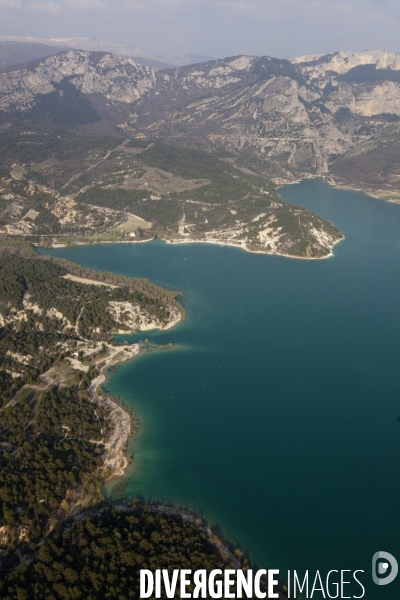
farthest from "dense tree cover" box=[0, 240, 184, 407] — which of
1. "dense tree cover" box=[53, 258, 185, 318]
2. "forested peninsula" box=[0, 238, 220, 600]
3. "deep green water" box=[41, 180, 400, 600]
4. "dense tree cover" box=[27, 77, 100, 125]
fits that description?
"dense tree cover" box=[27, 77, 100, 125]

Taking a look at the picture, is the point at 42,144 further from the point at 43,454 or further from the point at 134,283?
the point at 43,454

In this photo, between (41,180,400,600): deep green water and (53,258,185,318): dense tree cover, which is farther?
(53,258,185,318): dense tree cover

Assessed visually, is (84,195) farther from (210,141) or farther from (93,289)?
(210,141)

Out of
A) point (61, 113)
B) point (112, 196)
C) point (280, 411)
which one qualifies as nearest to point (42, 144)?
point (112, 196)

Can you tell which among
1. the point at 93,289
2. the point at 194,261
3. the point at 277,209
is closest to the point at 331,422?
the point at 93,289

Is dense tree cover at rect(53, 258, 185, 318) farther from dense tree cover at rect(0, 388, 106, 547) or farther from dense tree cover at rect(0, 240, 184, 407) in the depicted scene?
dense tree cover at rect(0, 388, 106, 547)

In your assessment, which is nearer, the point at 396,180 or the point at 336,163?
the point at 396,180
